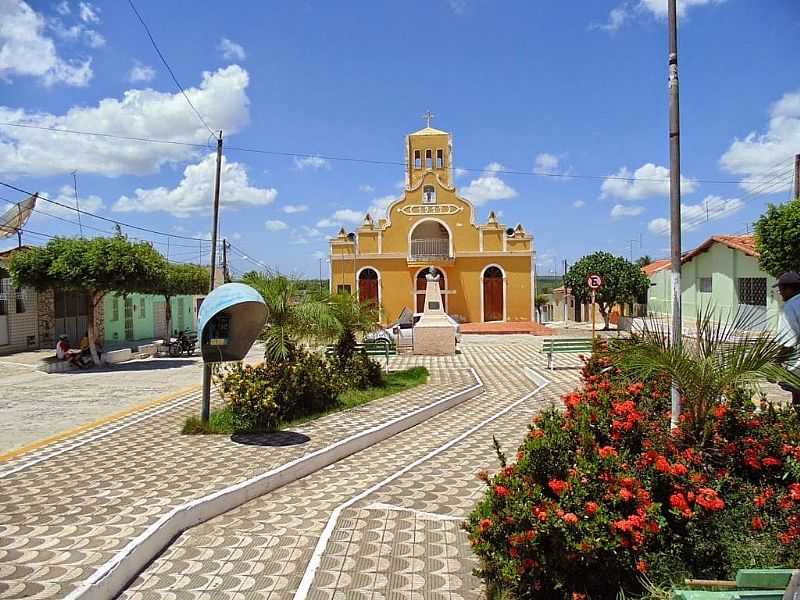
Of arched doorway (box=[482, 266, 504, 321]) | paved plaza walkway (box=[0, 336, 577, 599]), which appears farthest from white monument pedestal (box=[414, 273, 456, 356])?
arched doorway (box=[482, 266, 504, 321])

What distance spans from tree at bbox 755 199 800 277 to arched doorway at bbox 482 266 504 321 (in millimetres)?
18266

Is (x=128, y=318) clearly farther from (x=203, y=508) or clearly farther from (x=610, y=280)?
(x=203, y=508)

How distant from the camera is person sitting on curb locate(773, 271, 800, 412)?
14.5 ft

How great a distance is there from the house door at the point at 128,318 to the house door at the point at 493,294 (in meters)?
17.7

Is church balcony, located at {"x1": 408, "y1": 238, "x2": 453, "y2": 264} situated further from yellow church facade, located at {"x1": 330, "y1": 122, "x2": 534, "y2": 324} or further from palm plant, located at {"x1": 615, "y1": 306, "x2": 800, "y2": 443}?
palm plant, located at {"x1": 615, "y1": 306, "x2": 800, "y2": 443}

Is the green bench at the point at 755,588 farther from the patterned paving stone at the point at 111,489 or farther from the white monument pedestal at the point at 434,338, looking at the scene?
the white monument pedestal at the point at 434,338

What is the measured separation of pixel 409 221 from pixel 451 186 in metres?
3.07

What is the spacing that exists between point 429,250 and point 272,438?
93.2 ft

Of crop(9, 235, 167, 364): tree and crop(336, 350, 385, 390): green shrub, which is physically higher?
crop(9, 235, 167, 364): tree

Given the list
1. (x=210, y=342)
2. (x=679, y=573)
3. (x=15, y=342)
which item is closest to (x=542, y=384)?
(x=210, y=342)

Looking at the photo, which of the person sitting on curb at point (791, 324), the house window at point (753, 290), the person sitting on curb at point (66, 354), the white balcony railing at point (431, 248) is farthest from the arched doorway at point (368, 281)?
the person sitting on curb at point (791, 324)

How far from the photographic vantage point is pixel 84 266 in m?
15.8

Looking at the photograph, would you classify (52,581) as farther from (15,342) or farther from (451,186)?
(451,186)

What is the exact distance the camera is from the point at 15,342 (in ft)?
62.8
